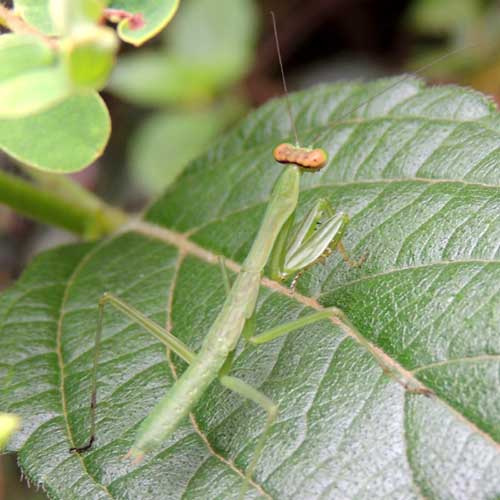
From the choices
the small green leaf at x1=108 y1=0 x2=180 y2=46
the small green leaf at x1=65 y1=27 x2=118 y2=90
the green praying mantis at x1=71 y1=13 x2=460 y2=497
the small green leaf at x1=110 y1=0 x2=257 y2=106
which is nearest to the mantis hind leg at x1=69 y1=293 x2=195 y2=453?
the green praying mantis at x1=71 y1=13 x2=460 y2=497

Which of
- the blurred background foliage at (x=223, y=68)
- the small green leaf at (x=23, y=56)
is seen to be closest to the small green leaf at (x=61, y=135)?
the small green leaf at (x=23, y=56)

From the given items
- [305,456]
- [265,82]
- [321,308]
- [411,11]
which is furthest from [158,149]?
[305,456]

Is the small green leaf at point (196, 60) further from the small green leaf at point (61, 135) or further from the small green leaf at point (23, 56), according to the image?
the small green leaf at point (23, 56)

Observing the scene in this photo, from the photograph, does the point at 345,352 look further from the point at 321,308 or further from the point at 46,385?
the point at 46,385

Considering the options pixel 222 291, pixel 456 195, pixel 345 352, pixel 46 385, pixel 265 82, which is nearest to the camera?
pixel 345 352

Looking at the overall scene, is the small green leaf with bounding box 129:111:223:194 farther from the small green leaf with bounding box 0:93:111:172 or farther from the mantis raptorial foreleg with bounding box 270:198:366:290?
the small green leaf with bounding box 0:93:111:172

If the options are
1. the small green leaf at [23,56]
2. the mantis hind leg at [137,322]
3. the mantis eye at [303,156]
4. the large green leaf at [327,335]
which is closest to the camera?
the small green leaf at [23,56]
